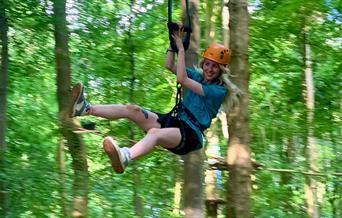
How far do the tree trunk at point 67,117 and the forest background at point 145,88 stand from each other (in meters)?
0.42

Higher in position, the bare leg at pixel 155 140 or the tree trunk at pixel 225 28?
the bare leg at pixel 155 140

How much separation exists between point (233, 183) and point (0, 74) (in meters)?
3.43

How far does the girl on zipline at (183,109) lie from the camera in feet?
11.2

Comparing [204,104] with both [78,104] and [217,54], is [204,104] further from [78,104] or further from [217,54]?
[78,104]

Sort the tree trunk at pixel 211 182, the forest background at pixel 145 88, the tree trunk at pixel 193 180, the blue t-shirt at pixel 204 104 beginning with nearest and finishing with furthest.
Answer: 1. the blue t-shirt at pixel 204 104
2. the tree trunk at pixel 193 180
3. the tree trunk at pixel 211 182
4. the forest background at pixel 145 88

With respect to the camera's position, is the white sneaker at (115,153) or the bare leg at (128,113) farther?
the bare leg at (128,113)

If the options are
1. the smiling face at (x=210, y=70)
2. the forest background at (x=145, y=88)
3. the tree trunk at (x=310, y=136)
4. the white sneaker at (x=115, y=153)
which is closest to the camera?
the white sneaker at (x=115, y=153)

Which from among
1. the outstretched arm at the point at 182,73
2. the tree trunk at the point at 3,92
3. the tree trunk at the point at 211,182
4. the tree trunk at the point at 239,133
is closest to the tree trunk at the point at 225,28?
the tree trunk at the point at 211,182

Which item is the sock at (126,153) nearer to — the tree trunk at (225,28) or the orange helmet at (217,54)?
the orange helmet at (217,54)

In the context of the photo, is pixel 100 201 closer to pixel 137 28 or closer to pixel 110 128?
pixel 110 128

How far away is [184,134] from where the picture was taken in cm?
349

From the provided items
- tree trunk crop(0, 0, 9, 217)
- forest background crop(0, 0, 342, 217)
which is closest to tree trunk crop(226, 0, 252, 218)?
forest background crop(0, 0, 342, 217)

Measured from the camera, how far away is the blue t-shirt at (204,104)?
357cm

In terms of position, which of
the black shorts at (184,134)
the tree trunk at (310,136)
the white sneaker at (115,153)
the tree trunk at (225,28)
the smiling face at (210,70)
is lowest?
the tree trunk at (310,136)
